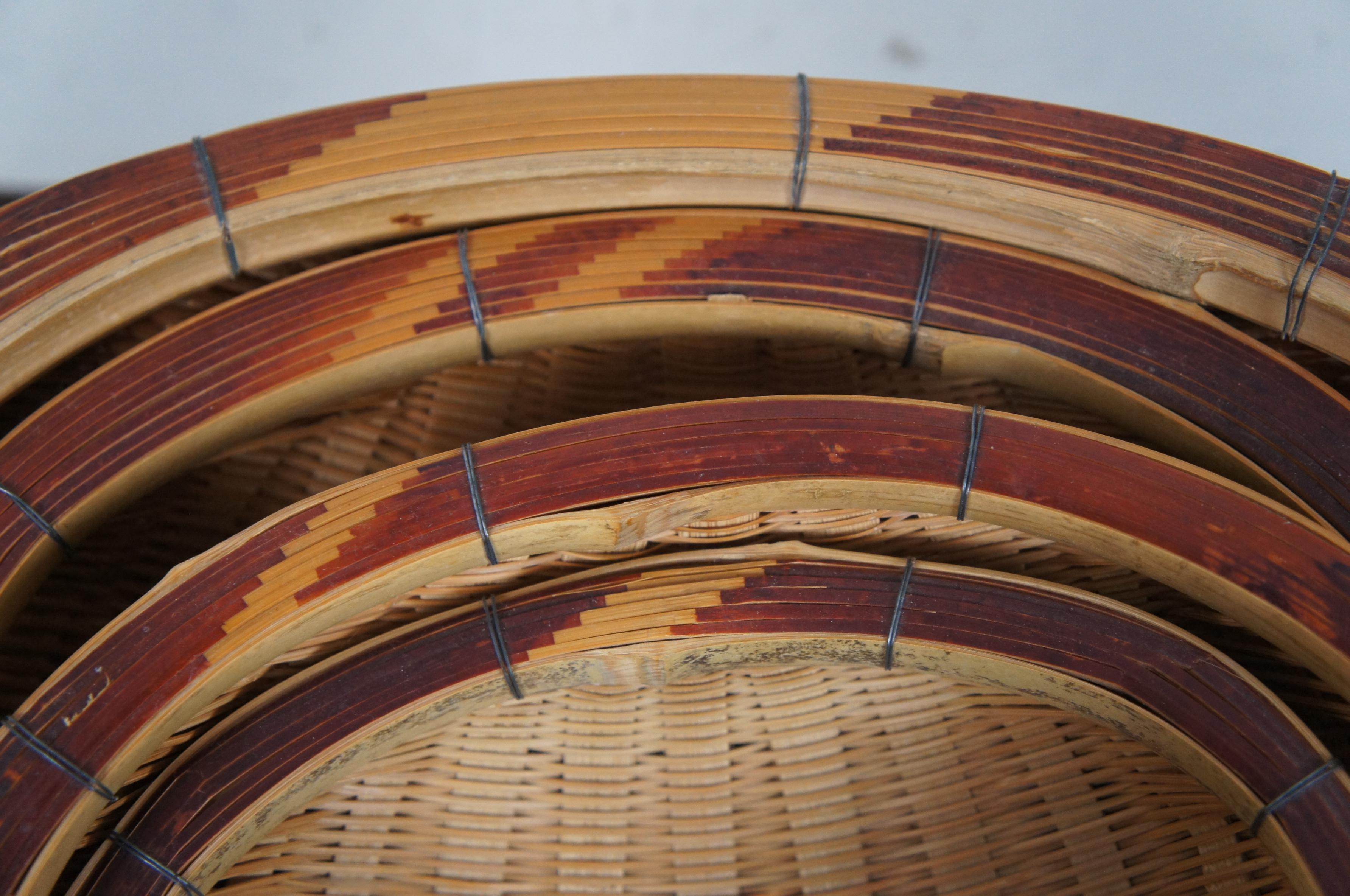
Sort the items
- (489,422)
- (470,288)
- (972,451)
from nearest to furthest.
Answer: (972,451) < (470,288) < (489,422)

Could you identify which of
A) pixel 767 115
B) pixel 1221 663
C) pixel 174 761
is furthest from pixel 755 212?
pixel 174 761

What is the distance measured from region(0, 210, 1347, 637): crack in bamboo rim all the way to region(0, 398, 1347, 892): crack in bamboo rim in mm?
149

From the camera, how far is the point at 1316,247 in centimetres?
156

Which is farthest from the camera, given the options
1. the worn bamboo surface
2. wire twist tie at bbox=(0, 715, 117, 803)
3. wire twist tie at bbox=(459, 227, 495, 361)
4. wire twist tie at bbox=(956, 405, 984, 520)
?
the worn bamboo surface

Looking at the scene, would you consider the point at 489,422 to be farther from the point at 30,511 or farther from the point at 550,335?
the point at 30,511

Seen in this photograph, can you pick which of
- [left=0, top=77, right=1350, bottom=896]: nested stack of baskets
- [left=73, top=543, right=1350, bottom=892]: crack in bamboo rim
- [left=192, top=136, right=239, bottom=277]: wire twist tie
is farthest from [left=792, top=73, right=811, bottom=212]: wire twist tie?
[left=192, top=136, right=239, bottom=277]: wire twist tie

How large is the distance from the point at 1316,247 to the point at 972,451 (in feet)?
1.98

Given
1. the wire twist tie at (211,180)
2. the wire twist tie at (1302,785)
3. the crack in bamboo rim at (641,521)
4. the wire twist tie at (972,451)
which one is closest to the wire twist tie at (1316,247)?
the crack in bamboo rim at (641,521)

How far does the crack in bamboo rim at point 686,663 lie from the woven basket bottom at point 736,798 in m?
0.20

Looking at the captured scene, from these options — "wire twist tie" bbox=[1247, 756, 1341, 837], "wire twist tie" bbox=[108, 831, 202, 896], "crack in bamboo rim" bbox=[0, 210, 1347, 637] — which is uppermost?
"crack in bamboo rim" bbox=[0, 210, 1347, 637]

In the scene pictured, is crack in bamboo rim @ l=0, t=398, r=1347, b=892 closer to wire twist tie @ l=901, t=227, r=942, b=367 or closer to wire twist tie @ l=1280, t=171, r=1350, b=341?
wire twist tie @ l=901, t=227, r=942, b=367

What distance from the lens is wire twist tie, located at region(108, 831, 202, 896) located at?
165cm

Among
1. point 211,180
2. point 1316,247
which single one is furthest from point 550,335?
point 1316,247

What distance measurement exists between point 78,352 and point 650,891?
4.87 ft
